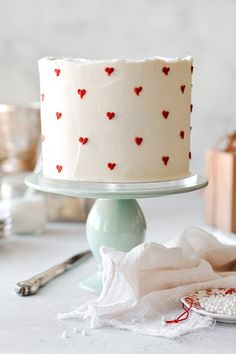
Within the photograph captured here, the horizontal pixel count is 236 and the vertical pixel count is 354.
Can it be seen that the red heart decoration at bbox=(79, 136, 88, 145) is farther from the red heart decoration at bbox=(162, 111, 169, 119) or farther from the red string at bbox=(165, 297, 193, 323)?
the red string at bbox=(165, 297, 193, 323)

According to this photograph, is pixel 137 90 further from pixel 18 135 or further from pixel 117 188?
pixel 18 135

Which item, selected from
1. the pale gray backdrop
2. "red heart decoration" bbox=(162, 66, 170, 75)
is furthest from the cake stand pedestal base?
the pale gray backdrop

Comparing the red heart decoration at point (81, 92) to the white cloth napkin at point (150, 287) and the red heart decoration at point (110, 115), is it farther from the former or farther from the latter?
the white cloth napkin at point (150, 287)

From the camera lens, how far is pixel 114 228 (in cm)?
114

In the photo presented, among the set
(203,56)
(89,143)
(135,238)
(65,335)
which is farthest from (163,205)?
(65,335)

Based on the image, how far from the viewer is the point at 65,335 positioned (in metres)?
0.93

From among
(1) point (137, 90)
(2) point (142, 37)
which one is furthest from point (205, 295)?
(2) point (142, 37)

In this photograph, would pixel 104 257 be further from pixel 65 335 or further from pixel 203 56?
pixel 203 56

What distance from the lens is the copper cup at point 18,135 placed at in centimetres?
171

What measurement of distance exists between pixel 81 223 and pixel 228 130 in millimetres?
570

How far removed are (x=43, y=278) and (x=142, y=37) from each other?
3.20 ft

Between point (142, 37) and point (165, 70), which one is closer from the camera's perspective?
point (165, 70)

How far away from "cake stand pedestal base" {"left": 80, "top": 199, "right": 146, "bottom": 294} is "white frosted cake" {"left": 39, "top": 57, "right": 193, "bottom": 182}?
103mm

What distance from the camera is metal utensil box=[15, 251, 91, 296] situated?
109 centimetres
